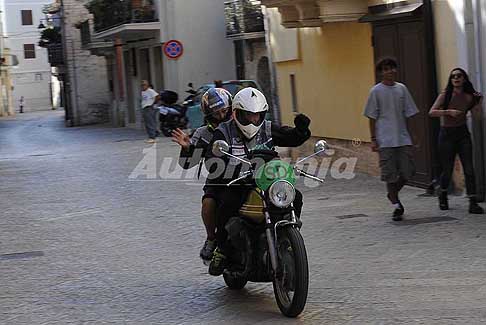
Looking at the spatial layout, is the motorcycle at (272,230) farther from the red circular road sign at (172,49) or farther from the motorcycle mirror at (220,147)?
the red circular road sign at (172,49)

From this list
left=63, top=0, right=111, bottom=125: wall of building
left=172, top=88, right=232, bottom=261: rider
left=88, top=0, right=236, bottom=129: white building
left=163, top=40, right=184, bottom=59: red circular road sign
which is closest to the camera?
left=172, top=88, right=232, bottom=261: rider

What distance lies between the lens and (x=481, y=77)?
11.7 m

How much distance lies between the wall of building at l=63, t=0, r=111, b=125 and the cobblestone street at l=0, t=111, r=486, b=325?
34276 millimetres

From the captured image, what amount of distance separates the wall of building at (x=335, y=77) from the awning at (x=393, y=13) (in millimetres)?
501

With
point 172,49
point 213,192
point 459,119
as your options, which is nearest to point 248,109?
point 213,192

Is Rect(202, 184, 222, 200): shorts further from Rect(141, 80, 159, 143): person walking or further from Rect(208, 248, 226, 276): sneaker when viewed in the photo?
Rect(141, 80, 159, 143): person walking

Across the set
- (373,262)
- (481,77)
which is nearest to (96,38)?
(481,77)

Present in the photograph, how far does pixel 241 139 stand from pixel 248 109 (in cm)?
30

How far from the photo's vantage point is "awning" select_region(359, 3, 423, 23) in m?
13.0

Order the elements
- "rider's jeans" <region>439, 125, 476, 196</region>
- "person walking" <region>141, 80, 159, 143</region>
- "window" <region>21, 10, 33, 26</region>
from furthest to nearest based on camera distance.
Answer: "window" <region>21, 10, 33, 26</region>
"person walking" <region>141, 80, 159, 143</region>
"rider's jeans" <region>439, 125, 476, 196</region>

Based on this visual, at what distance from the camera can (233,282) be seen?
779 cm

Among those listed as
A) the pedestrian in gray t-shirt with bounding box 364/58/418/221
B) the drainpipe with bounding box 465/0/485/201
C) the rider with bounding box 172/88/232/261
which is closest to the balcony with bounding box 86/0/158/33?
the drainpipe with bounding box 465/0/485/201

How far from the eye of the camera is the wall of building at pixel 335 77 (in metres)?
15.4

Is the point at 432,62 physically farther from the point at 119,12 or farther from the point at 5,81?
the point at 5,81
